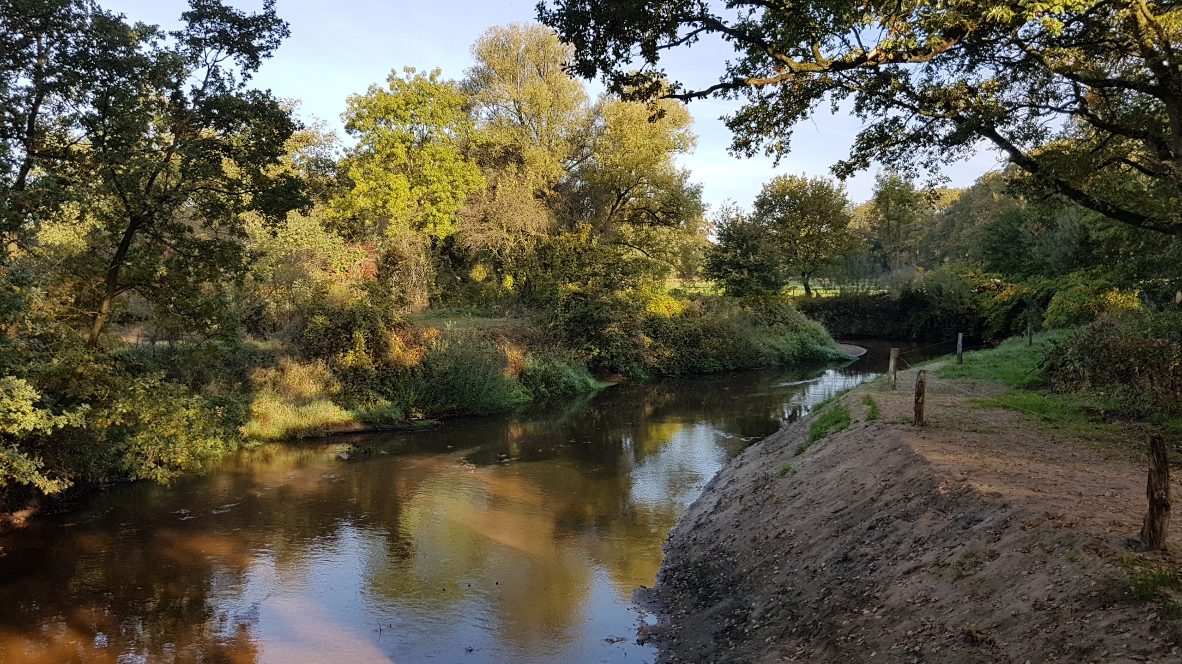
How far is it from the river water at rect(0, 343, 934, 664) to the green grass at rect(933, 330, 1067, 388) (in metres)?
7.19

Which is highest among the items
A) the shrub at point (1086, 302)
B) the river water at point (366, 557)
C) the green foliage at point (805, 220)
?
the green foliage at point (805, 220)

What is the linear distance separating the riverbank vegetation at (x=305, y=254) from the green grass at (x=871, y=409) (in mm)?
8890

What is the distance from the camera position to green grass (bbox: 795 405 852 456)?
603 inches

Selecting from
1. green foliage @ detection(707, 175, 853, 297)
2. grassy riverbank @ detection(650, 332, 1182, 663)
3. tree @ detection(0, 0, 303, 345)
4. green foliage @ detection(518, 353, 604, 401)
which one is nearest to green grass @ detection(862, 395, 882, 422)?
grassy riverbank @ detection(650, 332, 1182, 663)

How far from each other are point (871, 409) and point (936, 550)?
7852mm

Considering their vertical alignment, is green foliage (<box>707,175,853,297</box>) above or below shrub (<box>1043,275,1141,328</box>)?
above

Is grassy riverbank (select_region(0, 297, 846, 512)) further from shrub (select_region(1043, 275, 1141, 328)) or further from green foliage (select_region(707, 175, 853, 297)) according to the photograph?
shrub (select_region(1043, 275, 1141, 328))

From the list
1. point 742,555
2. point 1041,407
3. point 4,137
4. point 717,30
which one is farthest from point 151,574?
point 1041,407

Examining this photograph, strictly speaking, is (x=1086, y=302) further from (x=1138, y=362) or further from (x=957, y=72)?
(x=957, y=72)

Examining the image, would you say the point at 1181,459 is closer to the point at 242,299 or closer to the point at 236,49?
the point at 236,49

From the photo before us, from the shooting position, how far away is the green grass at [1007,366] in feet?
62.6

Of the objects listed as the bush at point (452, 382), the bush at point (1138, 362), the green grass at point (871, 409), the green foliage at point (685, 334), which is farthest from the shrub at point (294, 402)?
the bush at point (1138, 362)

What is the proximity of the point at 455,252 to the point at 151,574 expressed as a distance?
26.7 metres

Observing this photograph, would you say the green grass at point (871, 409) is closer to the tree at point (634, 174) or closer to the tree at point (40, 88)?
the tree at point (40, 88)
